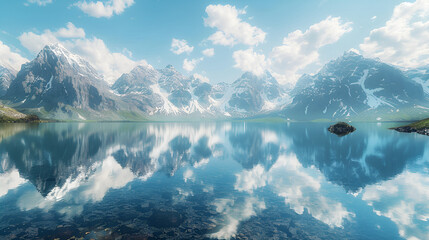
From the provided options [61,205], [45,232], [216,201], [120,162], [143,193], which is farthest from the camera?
[120,162]

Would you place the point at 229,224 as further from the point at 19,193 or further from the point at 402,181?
the point at 402,181

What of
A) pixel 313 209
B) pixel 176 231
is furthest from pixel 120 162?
pixel 313 209

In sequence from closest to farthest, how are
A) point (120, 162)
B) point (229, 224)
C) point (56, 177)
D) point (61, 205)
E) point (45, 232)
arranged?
point (45, 232), point (229, 224), point (61, 205), point (56, 177), point (120, 162)

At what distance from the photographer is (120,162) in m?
46.8

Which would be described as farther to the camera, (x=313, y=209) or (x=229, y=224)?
(x=313, y=209)

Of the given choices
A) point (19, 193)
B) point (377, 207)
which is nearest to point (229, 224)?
point (377, 207)

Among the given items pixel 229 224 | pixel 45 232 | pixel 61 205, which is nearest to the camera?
pixel 45 232

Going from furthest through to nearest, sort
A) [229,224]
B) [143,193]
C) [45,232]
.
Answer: [143,193], [229,224], [45,232]

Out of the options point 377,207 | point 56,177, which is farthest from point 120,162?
point 377,207

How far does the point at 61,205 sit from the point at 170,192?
13.0 meters

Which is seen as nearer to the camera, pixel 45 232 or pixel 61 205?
pixel 45 232

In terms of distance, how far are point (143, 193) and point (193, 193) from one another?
7162 mm

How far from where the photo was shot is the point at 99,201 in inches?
1003

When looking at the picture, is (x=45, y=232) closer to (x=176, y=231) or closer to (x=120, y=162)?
(x=176, y=231)
